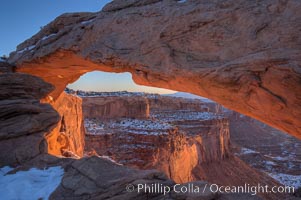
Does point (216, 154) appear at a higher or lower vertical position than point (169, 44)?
lower

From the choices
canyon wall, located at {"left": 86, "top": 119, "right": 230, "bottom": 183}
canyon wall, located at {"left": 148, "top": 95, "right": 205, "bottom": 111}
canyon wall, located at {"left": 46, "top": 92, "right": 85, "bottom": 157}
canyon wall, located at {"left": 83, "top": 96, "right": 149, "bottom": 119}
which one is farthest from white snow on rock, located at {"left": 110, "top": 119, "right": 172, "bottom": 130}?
canyon wall, located at {"left": 148, "top": 95, "right": 205, "bottom": 111}

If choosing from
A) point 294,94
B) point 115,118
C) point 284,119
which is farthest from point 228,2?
point 115,118

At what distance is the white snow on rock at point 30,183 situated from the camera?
471cm

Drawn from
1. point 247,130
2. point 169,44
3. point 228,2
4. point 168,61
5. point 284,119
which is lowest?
point 247,130

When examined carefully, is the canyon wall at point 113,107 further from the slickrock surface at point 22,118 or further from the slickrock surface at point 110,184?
the slickrock surface at point 110,184

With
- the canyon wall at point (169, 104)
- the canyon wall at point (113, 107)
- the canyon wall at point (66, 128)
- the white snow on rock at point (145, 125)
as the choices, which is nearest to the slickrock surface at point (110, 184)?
the canyon wall at point (66, 128)

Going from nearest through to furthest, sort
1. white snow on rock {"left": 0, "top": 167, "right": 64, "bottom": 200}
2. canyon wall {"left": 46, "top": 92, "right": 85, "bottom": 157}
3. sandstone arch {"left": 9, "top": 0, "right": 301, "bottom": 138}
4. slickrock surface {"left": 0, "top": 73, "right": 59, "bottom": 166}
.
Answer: white snow on rock {"left": 0, "top": 167, "right": 64, "bottom": 200} → sandstone arch {"left": 9, "top": 0, "right": 301, "bottom": 138} → slickrock surface {"left": 0, "top": 73, "right": 59, "bottom": 166} → canyon wall {"left": 46, "top": 92, "right": 85, "bottom": 157}

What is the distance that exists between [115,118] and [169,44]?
25848 mm

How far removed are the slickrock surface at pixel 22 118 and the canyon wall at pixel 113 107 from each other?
78.0 feet

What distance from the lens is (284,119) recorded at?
17.3 feet

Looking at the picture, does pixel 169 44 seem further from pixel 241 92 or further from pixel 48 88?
pixel 48 88

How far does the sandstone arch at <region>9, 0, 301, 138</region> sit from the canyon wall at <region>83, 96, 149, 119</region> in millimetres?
23123

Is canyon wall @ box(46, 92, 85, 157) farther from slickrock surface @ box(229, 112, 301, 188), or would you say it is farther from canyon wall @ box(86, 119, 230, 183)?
slickrock surface @ box(229, 112, 301, 188)

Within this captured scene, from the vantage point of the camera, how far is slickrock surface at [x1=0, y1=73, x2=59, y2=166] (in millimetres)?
6297
